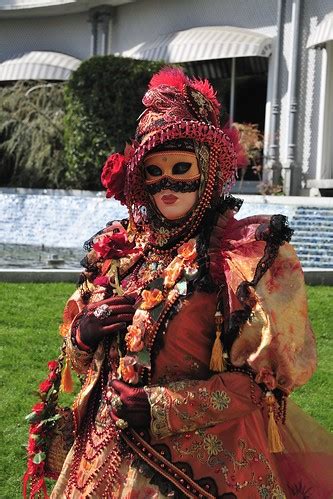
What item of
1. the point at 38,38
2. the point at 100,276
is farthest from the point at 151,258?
the point at 38,38

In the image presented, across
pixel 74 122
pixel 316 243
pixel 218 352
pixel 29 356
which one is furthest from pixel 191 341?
pixel 74 122

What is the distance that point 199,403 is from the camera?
215 centimetres

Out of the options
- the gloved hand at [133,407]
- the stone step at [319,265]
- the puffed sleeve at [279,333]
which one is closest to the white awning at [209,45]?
the stone step at [319,265]

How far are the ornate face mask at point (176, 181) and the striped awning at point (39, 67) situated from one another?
55.1 ft

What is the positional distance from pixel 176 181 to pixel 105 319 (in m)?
0.45

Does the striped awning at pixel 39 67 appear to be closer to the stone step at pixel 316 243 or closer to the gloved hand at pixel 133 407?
the stone step at pixel 316 243

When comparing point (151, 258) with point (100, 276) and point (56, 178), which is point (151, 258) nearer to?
point (100, 276)

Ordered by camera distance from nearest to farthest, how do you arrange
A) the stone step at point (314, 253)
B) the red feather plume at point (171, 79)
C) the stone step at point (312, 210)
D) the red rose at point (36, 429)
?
1. the red feather plume at point (171, 79)
2. the red rose at point (36, 429)
3. the stone step at point (314, 253)
4. the stone step at point (312, 210)

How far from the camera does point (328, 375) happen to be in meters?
5.29

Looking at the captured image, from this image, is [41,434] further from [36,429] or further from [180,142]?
[180,142]

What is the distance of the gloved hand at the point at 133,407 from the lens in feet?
7.14

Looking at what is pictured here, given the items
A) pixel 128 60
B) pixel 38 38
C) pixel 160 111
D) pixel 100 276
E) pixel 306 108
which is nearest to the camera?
pixel 160 111

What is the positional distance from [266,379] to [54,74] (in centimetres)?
1745

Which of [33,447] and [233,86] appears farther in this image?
[233,86]
